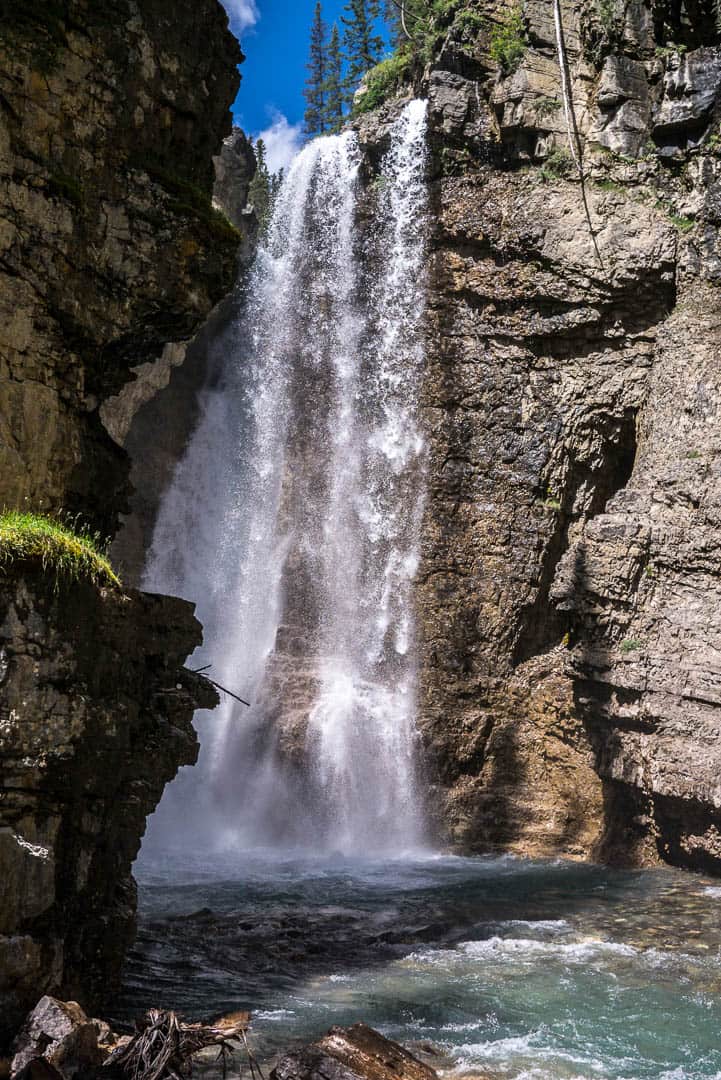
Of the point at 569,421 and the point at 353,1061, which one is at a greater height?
the point at 569,421

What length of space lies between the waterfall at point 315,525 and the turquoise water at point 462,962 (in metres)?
3.71

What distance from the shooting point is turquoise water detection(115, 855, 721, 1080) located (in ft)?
26.8

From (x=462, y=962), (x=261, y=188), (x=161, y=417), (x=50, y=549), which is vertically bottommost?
(x=462, y=962)

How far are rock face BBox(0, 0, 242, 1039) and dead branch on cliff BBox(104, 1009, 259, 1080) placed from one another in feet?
2.95

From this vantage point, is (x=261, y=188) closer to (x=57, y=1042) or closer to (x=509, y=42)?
(x=509, y=42)

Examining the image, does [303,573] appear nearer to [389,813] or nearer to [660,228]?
[389,813]

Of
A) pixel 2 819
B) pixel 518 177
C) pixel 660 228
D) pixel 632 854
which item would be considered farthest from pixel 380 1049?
pixel 518 177

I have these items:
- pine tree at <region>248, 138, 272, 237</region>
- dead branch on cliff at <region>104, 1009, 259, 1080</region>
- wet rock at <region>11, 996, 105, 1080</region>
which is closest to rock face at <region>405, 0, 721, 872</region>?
dead branch on cliff at <region>104, 1009, 259, 1080</region>

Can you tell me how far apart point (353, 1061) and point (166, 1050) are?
1.30 m

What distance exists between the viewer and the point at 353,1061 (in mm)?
6844

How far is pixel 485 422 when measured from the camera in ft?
66.6

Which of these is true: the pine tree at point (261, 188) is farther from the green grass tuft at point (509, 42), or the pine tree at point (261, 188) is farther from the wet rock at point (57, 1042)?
the wet rock at point (57, 1042)

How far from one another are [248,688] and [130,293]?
43.6ft

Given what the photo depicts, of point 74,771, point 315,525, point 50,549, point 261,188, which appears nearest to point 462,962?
point 74,771
